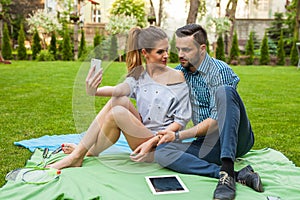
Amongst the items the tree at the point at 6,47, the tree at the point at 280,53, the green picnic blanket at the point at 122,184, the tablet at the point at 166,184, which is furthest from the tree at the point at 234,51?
the tablet at the point at 166,184

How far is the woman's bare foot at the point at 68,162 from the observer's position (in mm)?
2740

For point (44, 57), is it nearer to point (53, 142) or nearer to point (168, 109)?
point (53, 142)

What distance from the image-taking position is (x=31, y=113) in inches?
213

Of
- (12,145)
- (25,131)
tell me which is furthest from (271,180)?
(25,131)

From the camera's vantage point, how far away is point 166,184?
2.44 m

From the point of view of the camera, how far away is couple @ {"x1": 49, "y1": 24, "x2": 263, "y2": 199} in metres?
2.61

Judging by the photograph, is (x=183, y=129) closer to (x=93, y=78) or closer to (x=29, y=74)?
(x=93, y=78)

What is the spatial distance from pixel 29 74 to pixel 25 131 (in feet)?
20.0

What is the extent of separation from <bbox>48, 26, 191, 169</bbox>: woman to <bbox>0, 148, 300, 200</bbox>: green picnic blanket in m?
0.12

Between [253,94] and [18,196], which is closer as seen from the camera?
[18,196]

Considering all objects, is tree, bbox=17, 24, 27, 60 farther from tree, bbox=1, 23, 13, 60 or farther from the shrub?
the shrub

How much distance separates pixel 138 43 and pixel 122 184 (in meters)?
0.86

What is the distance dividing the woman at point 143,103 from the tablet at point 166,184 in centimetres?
21

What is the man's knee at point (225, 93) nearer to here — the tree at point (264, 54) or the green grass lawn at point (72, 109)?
the green grass lawn at point (72, 109)
